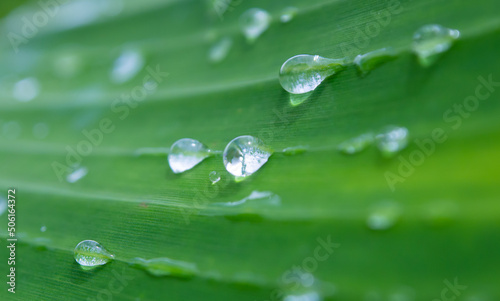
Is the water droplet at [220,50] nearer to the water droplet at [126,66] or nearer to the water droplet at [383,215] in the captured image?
the water droplet at [126,66]

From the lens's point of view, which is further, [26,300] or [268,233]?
[26,300]

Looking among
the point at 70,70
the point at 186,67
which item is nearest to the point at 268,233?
the point at 186,67

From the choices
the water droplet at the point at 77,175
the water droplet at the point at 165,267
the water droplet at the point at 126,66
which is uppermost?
the water droplet at the point at 126,66

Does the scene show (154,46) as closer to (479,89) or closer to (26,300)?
(26,300)

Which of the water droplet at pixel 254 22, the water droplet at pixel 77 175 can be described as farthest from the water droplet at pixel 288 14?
the water droplet at pixel 77 175

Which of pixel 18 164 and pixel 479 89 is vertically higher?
pixel 18 164
